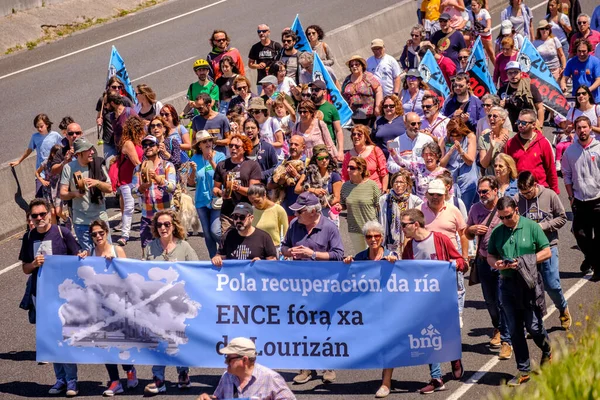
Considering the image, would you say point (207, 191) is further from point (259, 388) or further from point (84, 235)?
point (259, 388)

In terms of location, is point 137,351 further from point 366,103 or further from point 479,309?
point 366,103

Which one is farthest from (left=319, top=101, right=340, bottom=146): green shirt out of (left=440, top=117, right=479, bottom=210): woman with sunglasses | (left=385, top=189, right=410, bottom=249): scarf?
(left=385, top=189, right=410, bottom=249): scarf

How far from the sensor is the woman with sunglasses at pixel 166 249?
12.4 m

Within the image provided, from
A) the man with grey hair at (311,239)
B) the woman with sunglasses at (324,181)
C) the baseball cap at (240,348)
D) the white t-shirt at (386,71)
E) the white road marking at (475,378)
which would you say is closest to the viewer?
the baseball cap at (240,348)

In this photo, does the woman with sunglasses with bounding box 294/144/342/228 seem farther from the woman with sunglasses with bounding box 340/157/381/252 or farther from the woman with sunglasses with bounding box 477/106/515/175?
the woman with sunglasses with bounding box 477/106/515/175

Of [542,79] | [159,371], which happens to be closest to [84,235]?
[159,371]

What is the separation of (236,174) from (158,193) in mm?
1043

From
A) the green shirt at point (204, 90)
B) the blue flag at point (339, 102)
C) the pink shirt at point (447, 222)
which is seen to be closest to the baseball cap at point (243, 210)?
the pink shirt at point (447, 222)

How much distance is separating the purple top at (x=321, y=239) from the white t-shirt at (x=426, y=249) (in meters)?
0.82

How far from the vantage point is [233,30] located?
28781 millimetres

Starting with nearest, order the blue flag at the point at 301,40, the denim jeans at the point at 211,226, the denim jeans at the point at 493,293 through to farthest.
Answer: the denim jeans at the point at 493,293 < the denim jeans at the point at 211,226 < the blue flag at the point at 301,40

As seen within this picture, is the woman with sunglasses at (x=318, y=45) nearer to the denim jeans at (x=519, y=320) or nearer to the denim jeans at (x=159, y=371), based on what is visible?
the denim jeans at (x=159, y=371)

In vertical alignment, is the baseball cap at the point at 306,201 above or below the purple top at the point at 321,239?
above

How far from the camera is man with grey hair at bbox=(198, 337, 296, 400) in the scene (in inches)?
382
